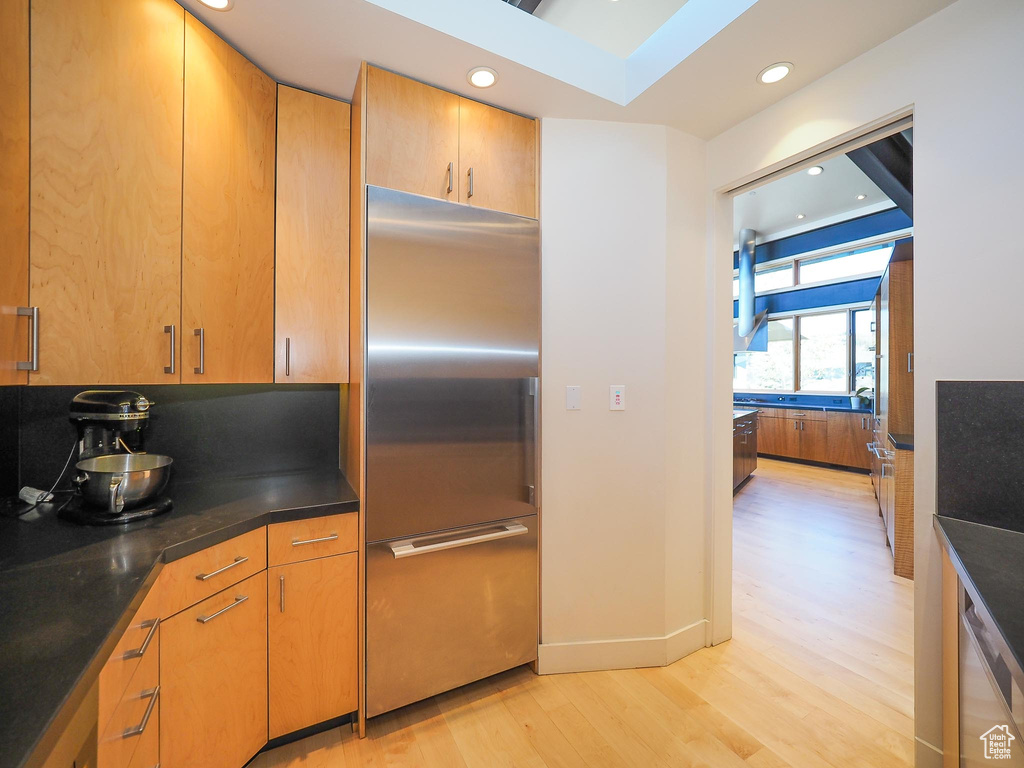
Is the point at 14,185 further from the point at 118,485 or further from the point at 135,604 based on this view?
the point at 135,604

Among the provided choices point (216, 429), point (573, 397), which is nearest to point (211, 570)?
point (216, 429)

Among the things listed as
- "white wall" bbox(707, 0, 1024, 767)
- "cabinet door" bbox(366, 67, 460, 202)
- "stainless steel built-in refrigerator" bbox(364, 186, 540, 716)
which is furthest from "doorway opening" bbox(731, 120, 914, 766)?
"cabinet door" bbox(366, 67, 460, 202)

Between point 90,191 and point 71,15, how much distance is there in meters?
0.47

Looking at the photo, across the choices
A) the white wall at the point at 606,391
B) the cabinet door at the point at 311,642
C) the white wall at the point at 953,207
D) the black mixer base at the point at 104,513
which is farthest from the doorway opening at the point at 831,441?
the black mixer base at the point at 104,513

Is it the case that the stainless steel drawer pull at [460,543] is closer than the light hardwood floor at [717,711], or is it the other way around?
the light hardwood floor at [717,711]

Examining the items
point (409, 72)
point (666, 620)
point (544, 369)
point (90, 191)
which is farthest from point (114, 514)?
point (666, 620)

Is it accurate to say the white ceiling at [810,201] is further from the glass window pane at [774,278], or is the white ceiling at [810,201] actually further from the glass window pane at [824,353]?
the glass window pane at [824,353]

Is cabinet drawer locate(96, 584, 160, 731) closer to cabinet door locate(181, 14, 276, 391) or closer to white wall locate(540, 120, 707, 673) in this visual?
cabinet door locate(181, 14, 276, 391)

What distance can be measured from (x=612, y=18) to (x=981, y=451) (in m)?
2.34

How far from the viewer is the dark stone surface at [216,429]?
1.67m

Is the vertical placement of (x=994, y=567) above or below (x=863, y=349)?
below

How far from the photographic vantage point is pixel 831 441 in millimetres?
6281

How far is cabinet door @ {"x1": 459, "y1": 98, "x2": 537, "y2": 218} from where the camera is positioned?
1.96 m

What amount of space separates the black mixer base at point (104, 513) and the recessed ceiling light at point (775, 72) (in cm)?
269
